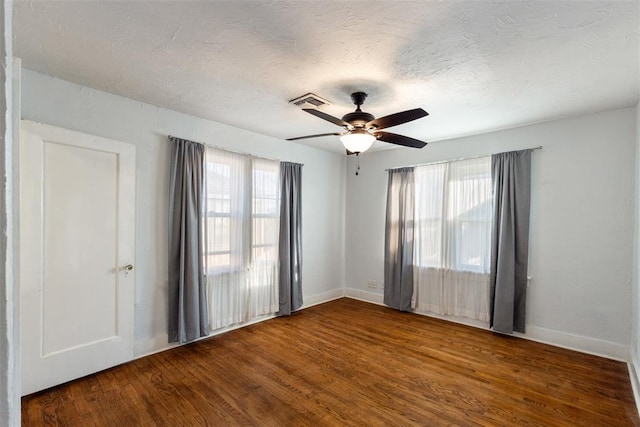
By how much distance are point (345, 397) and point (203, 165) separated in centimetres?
286

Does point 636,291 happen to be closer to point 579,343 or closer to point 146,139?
point 579,343

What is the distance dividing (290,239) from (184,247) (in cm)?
159

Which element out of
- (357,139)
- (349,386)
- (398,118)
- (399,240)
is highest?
(398,118)

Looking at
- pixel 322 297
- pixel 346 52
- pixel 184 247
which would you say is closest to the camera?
pixel 346 52

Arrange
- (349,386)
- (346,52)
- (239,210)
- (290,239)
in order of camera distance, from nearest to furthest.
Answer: (346,52) < (349,386) < (239,210) < (290,239)

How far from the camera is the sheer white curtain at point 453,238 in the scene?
13.3ft

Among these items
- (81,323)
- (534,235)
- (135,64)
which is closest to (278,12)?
(135,64)

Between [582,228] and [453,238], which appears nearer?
[582,228]

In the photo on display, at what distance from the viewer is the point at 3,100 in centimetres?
38

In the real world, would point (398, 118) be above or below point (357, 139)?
above

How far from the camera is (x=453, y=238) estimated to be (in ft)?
14.1

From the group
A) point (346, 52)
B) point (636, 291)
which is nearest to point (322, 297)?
point (636, 291)

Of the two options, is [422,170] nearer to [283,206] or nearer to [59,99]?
[283,206]

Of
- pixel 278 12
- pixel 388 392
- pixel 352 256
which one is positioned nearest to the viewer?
pixel 278 12
